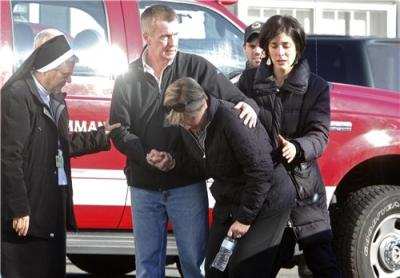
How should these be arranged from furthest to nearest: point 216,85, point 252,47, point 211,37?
point 211,37 → point 252,47 → point 216,85

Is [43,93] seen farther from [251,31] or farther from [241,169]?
[251,31]

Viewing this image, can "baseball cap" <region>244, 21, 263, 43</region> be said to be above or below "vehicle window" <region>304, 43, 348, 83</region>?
above

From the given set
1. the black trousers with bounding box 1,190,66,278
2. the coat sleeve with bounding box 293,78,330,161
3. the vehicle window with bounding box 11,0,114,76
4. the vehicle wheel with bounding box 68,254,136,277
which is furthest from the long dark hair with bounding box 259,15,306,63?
the vehicle wheel with bounding box 68,254,136,277

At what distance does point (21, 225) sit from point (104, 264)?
3.03 metres

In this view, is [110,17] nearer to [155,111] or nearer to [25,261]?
[155,111]

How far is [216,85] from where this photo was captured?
597 cm

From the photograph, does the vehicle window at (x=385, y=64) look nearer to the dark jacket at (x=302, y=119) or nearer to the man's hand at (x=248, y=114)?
the dark jacket at (x=302, y=119)

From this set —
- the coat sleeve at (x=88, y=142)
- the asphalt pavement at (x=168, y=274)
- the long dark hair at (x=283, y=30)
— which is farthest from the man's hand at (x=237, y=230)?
the asphalt pavement at (x=168, y=274)

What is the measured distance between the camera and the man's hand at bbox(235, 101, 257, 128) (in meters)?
5.48

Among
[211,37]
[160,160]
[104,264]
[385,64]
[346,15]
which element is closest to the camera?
[160,160]

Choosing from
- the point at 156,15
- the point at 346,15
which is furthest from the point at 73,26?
the point at 346,15

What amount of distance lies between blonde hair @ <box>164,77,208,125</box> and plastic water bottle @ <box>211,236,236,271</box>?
62cm

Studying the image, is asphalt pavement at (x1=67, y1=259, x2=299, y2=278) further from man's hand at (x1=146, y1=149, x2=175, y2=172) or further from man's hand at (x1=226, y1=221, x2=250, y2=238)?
man's hand at (x1=226, y1=221, x2=250, y2=238)

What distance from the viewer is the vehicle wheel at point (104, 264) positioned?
8.69 m
